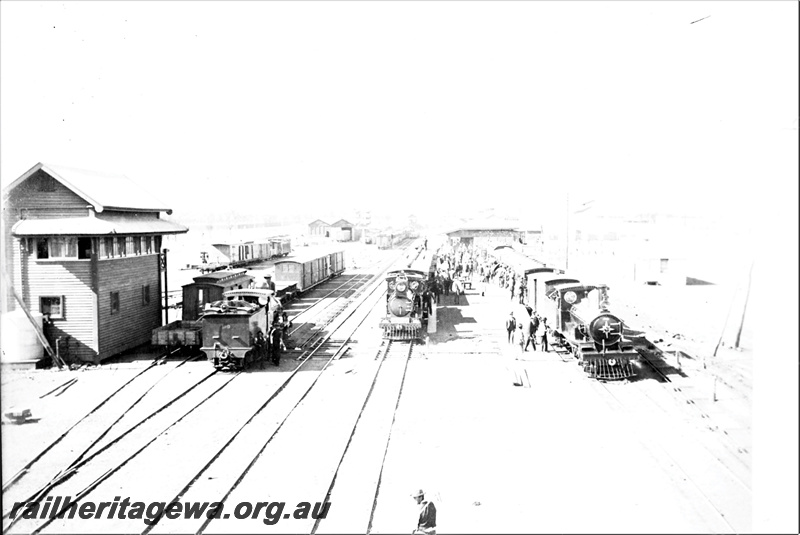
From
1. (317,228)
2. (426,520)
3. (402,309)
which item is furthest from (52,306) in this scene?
(317,228)

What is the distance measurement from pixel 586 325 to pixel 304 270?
79.9ft

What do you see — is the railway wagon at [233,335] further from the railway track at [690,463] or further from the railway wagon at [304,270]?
the railway wagon at [304,270]

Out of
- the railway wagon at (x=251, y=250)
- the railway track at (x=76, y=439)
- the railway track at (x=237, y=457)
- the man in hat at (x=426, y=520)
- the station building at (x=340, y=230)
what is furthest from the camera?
the station building at (x=340, y=230)

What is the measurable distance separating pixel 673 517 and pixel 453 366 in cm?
1111

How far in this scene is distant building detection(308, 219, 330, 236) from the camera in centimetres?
10750

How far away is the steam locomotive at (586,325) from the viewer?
17.8 metres

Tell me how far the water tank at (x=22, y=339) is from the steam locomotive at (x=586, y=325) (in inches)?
744

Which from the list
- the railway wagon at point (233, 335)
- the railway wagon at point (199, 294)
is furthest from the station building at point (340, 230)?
the railway wagon at point (233, 335)

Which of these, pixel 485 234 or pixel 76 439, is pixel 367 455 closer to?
pixel 76 439

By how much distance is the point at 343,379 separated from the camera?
18062 millimetres

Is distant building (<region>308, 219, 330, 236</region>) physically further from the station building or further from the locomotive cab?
the locomotive cab

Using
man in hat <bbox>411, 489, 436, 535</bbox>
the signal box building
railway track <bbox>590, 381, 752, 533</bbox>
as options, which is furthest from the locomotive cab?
the signal box building

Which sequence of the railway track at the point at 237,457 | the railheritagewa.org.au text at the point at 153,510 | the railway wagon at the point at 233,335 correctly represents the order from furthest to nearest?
the railway wagon at the point at 233,335
the railway track at the point at 237,457
the railheritagewa.org.au text at the point at 153,510

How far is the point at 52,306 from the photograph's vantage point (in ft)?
64.3
